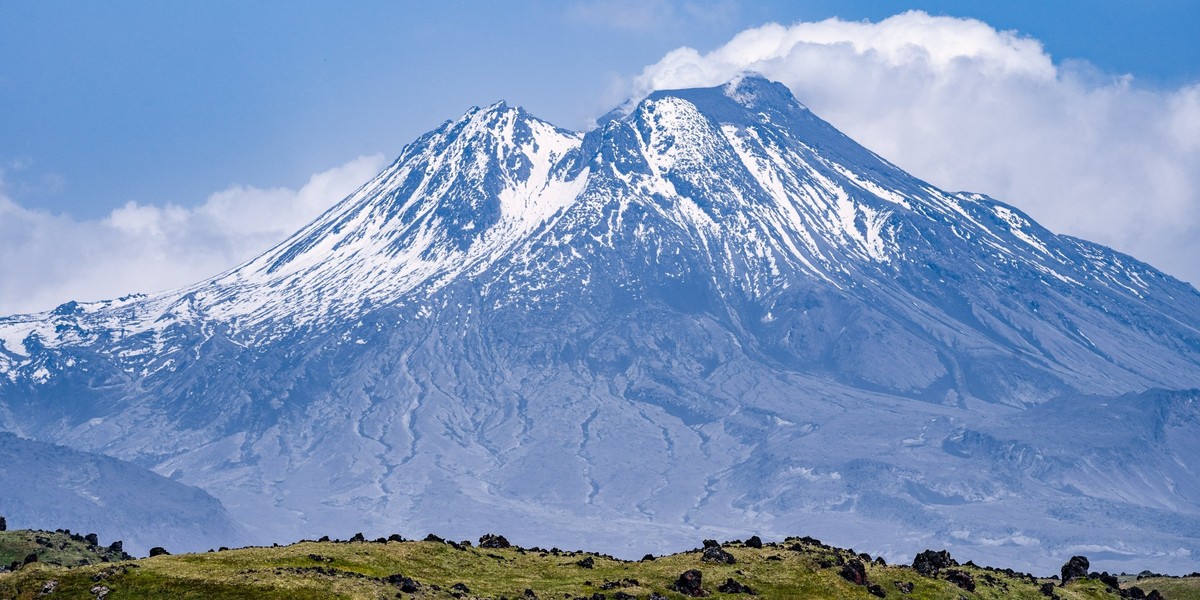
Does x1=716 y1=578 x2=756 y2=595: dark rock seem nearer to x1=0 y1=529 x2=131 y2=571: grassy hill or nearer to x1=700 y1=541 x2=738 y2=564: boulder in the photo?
x1=700 y1=541 x2=738 y2=564: boulder

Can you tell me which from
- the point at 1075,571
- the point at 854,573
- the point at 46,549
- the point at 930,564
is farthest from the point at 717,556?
the point at 46,549

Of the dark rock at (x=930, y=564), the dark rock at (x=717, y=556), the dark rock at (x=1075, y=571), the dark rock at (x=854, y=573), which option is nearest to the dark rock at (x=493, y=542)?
the dark rock at (x=717, y=556)

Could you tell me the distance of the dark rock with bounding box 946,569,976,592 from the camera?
7012 centimetres

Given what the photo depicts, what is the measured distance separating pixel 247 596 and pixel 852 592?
2556cm

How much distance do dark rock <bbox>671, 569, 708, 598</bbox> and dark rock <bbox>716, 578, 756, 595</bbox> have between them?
2.68ft

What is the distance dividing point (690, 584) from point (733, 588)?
1.83 meters

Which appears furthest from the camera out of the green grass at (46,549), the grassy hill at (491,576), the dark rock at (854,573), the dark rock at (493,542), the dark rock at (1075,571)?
the dark rock at (1075,571)

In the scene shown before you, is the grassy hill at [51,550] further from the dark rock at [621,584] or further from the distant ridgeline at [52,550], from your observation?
the dark rock at [621,584]

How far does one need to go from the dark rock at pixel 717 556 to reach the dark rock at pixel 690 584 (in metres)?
4.00

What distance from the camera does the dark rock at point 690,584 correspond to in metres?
64.2

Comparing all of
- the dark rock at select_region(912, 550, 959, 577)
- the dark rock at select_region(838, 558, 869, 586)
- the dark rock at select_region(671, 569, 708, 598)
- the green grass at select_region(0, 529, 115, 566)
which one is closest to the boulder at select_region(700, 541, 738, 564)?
the dark rock at select_region(671, 569, 708, 598)

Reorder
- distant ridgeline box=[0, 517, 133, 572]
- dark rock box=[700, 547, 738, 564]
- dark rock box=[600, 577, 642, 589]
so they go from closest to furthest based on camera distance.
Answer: dark rock box=[600, 577, 642, 589], dark rock box=[700, 547, 738, 564], distant ridgeline box=[0, 517, 133, 572]

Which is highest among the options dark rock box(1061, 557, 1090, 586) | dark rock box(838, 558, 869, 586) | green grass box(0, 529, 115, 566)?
green grass box(0, 529, 115, 566)

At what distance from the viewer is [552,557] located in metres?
74.0
